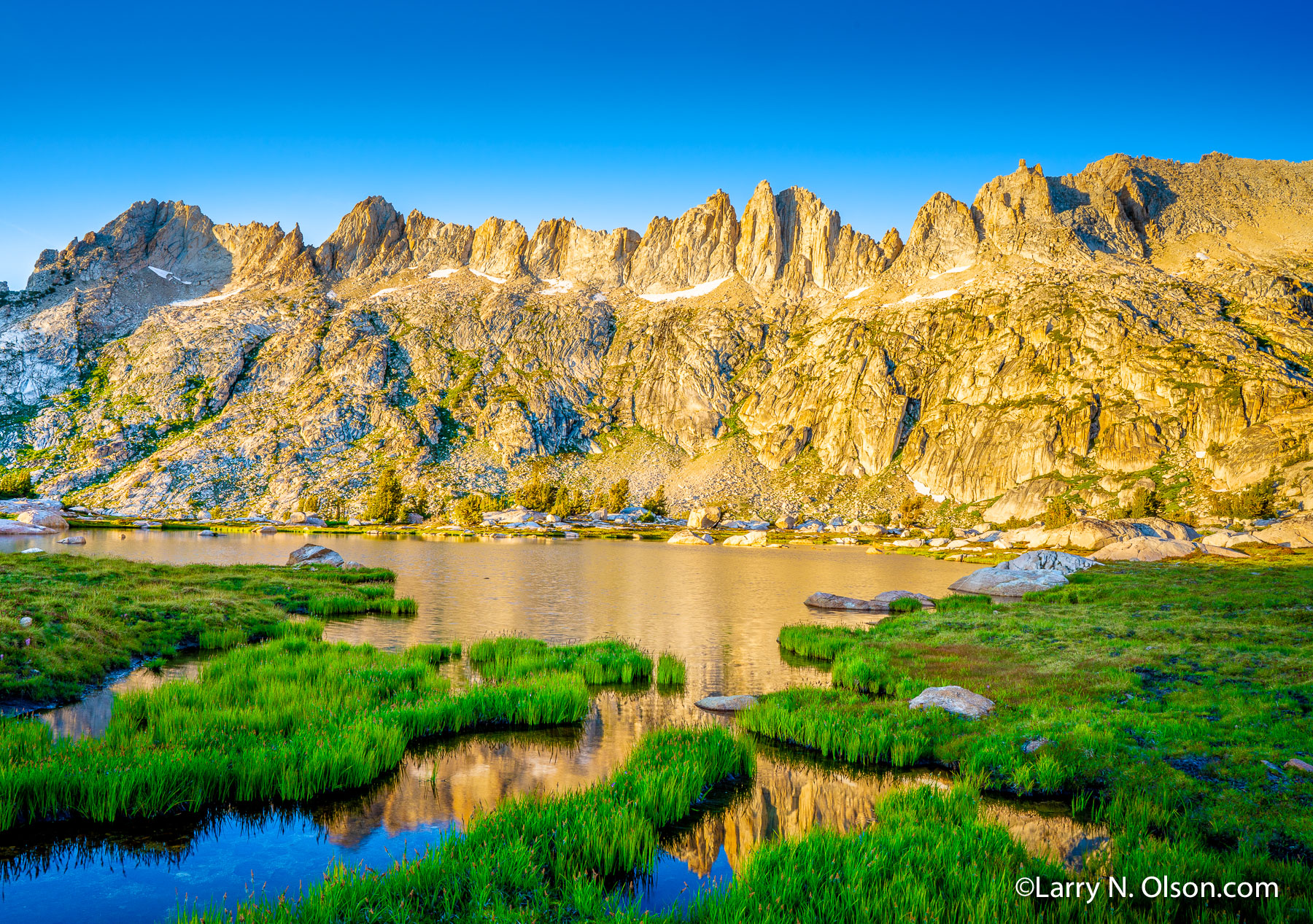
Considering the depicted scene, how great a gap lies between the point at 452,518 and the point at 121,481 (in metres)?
92.5

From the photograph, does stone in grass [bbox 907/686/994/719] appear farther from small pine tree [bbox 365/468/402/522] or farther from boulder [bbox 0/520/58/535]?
small pine tree [bbox 365/468/402/522]

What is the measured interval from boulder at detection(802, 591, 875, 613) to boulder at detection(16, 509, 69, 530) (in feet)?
373

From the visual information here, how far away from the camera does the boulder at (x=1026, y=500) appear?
16850 centimetres

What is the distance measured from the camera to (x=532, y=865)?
9422 mm

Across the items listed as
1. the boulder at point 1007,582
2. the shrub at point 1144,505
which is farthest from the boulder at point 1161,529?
the boulder at point 1007,582

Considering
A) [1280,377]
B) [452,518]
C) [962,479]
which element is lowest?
[452,518]

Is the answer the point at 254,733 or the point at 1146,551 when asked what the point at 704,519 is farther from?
the point at 254,733

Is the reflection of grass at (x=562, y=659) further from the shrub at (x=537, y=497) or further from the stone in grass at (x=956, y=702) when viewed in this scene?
the shrub at (x=537, y=497)

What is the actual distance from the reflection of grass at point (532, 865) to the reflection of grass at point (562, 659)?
10664 millimetres

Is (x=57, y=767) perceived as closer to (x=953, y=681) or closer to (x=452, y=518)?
(x=953, y=681)

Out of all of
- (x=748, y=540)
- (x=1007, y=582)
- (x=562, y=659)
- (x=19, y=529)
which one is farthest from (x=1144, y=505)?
(x=19, y=529)

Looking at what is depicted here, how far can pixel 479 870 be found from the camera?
8.93m

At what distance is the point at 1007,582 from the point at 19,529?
125 meters

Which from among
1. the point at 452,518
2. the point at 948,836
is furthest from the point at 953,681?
the point at 452,518
